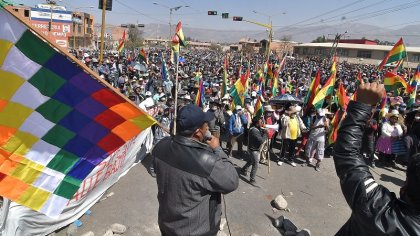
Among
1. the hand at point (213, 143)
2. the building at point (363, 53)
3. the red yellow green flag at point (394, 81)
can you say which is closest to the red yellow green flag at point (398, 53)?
the red yellow green flag at point (394, 81)

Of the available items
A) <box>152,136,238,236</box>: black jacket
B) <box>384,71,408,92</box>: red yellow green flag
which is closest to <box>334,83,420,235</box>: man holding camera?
<box>152,136,238,236</box>: black jacket

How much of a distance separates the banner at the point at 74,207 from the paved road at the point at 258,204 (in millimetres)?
278

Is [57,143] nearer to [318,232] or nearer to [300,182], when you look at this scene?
[318,232]

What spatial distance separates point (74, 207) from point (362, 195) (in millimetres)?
4683

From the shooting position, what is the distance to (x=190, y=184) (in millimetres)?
2336

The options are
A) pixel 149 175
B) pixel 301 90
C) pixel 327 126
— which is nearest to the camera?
pixel 149 175

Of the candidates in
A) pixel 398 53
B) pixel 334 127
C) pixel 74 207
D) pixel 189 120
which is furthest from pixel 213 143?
pixel 398 53

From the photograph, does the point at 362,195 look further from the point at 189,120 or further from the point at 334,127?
the point at 334,127

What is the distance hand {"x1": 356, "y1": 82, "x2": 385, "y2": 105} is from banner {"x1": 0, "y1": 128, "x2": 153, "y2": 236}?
12.8 ft

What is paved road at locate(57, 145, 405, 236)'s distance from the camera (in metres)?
5.58

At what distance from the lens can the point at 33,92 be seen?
9.53 ft

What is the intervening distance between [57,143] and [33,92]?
53 centimetres

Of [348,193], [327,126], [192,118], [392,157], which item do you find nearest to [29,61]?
[192,118]

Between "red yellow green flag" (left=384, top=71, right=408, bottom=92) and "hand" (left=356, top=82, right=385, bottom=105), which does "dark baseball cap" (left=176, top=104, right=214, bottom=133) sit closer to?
"hand" (left=356, top=82, right=385, bottom=105)
